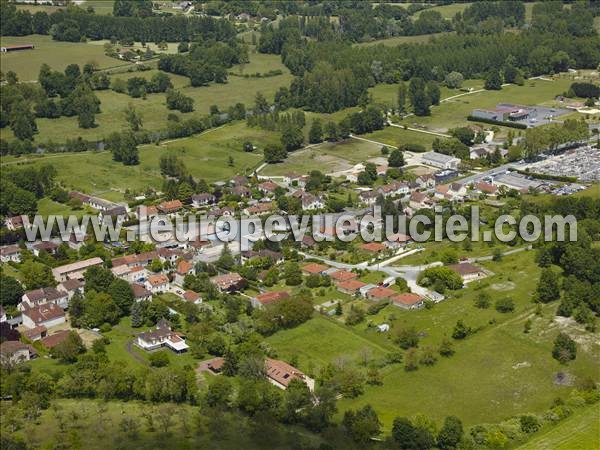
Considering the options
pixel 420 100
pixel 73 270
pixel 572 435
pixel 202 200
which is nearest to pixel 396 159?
pixel 202 200

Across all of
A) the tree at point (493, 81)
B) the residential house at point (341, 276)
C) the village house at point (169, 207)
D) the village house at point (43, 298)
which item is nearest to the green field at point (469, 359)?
the residential house at point (341, 276)

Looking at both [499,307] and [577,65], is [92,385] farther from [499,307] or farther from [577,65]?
[577,65]

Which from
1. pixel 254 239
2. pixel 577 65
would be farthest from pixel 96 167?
pixel 577 65

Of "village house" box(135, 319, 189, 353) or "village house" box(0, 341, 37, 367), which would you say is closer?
"village house" box(0, 341, 37, 367)

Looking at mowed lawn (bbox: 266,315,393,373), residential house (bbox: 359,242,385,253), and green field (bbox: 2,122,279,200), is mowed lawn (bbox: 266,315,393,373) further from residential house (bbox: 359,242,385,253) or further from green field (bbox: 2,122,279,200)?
green field (bbox: 2,122,279,200)

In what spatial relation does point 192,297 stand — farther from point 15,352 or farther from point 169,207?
point 169,207

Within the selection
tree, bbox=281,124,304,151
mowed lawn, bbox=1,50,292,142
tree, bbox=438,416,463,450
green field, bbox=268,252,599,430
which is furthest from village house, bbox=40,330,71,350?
mowed lawn, bbox=1,50,292,142

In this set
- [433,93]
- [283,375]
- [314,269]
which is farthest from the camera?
[433,93]
